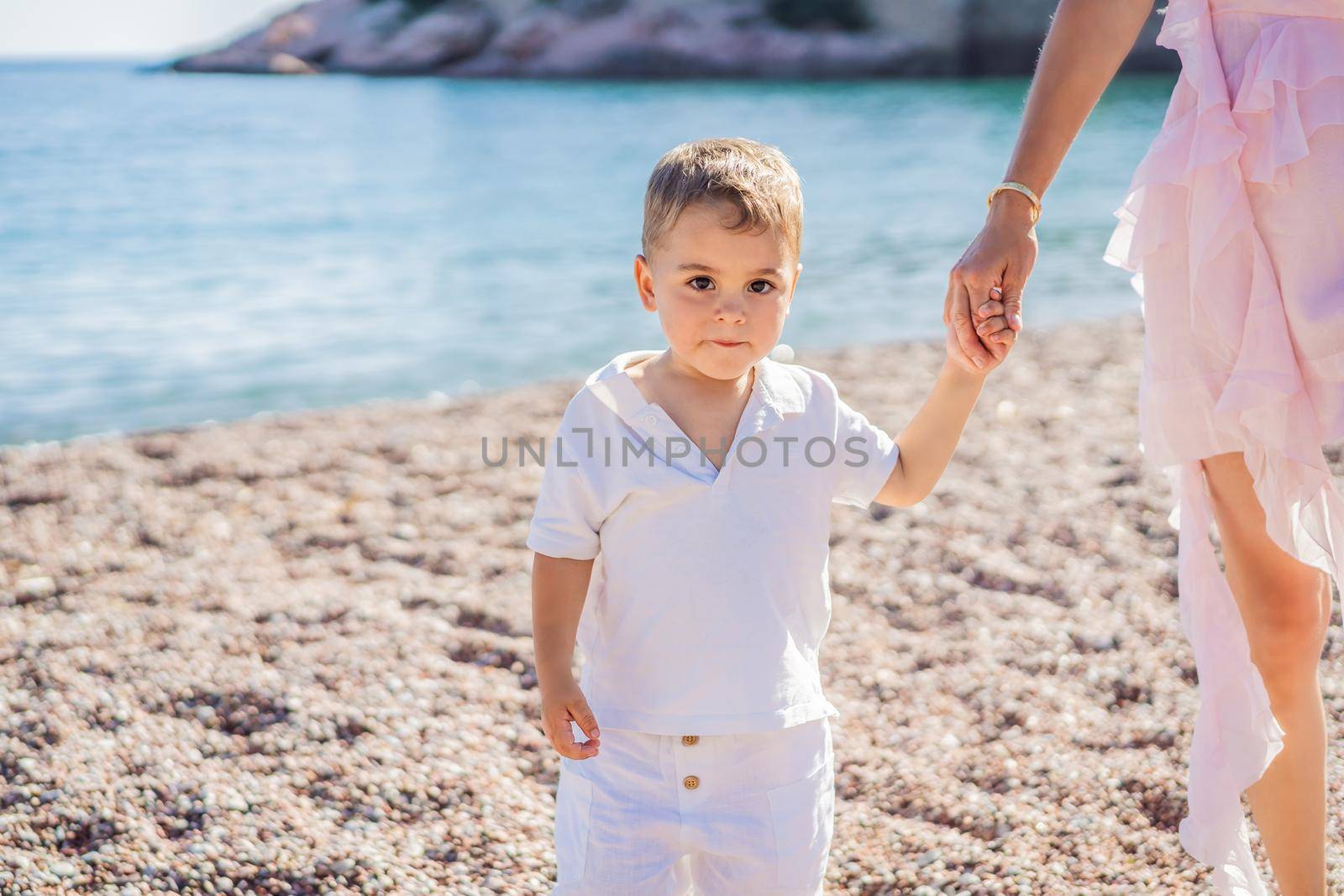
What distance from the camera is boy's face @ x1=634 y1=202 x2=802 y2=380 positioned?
1746 millimetres

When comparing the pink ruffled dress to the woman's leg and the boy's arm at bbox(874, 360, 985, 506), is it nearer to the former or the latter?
the woman's leg

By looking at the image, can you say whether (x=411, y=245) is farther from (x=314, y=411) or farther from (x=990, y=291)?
(x=990, y=291)

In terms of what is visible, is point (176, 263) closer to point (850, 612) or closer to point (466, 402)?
point (466, 402)

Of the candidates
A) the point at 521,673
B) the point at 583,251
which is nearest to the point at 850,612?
the point at 521,673

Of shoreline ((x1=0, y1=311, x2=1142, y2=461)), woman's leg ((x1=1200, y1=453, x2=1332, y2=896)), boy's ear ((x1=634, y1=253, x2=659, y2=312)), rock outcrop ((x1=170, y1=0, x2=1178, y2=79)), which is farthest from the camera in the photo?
rock outcrop ((x1=170, y1=0, x2=1178, y2=79))

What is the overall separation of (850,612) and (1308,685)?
1.69m

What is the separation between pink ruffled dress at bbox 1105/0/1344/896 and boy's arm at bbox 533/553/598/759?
3.36ft

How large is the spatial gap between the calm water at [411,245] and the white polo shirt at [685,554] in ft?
20.2

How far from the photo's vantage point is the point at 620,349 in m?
8.85

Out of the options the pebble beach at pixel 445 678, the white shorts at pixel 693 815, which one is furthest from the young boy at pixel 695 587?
Result: the pebble beach at pixel 445 678

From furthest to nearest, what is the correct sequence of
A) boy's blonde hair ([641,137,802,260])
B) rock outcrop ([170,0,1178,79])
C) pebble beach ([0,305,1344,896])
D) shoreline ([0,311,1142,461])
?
rock outcrop ([170,0,1178,79]), shoreline ([0,311,1142,461]), pebble beach ([0,305,1344,896]), boy's blonde hair ([641,137,802,260])

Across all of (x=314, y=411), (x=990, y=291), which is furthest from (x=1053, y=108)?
(x=314, y=411)

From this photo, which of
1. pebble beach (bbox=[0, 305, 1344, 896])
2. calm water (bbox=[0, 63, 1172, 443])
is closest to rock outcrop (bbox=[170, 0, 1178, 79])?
calm water (bbox=[0, 63, 1172, 443])

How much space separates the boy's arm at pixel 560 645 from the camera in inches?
69.2
